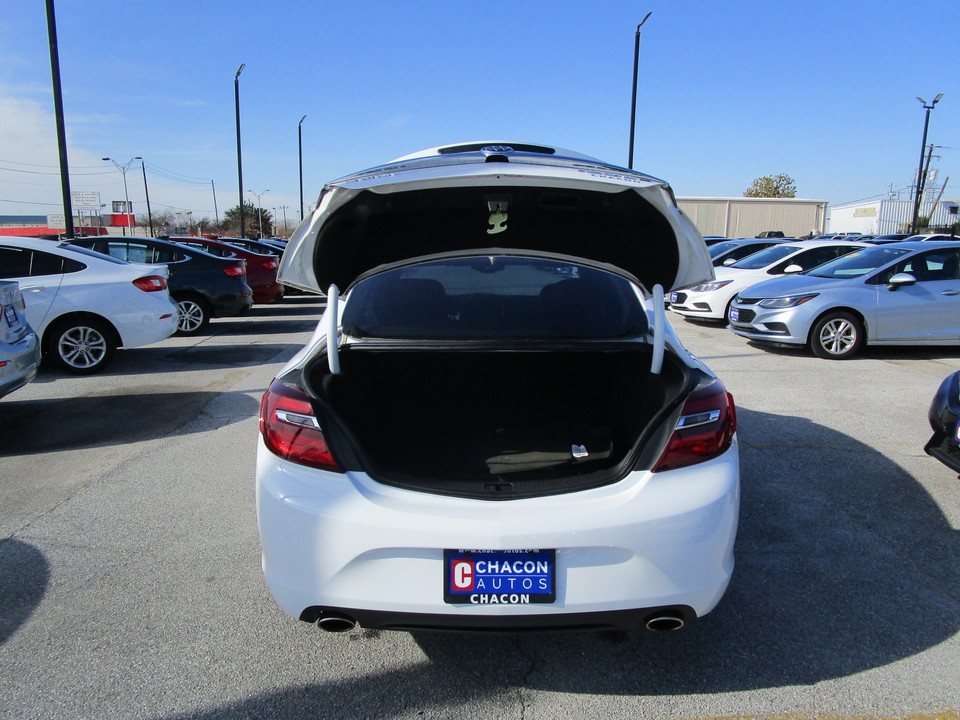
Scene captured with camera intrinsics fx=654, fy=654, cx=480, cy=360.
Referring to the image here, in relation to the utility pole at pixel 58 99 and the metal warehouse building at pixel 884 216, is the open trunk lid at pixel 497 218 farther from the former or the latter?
the metal warehouse building at pixel 884 216

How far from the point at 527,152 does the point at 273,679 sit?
2.30 m

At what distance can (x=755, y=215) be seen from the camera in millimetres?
38438

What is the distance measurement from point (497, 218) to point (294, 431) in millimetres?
1241

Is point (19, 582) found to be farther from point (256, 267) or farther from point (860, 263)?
point (256, 267)

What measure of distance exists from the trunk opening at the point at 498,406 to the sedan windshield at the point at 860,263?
7.10 m

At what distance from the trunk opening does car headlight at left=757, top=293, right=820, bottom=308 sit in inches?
245

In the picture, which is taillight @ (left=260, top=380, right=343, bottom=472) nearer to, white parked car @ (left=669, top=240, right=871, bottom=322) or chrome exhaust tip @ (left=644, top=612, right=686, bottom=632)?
chrome exhaust tip @ (left=644, top=612, right=686, bottom=632)

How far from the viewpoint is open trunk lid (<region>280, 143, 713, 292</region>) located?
2.45 metres

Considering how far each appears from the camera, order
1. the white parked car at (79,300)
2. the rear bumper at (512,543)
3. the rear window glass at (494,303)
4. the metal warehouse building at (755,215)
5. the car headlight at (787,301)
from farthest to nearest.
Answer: the metal warehouse building at (755,215), the car headlight at (787,301), the white parked car at (79,300), the rear window glass at (494,303), the rear bumper at (512,543)

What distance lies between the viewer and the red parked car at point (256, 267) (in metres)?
13.5

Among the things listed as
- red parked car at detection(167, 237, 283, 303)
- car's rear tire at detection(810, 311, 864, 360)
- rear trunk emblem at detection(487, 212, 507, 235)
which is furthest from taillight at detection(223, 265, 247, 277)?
rear trunk emblem at detection(487, 212, 507, 235)

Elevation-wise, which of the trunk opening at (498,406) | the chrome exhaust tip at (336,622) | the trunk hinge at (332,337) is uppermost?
the trunk hinge at (332,337)

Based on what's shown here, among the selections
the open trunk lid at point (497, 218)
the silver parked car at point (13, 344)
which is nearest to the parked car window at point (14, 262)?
the silver parked car at point (13, 344)

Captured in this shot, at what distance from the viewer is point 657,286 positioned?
287 cm
